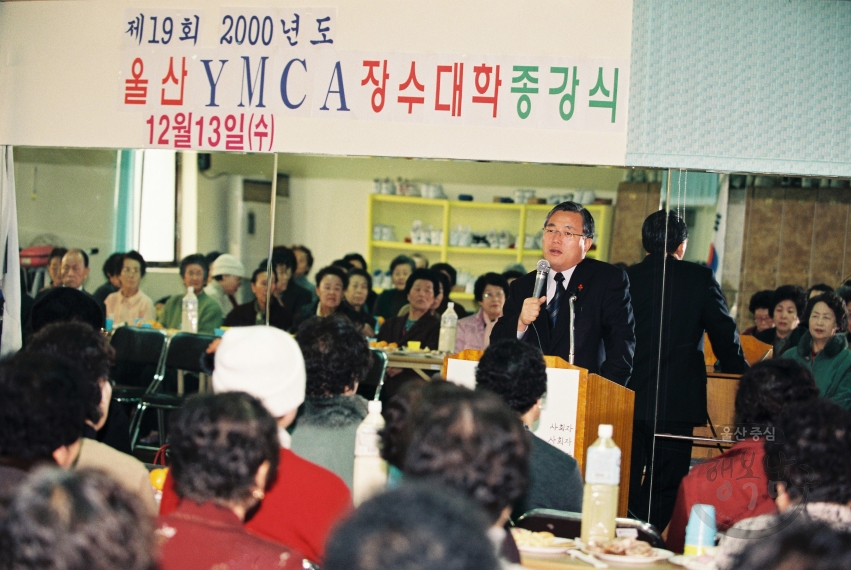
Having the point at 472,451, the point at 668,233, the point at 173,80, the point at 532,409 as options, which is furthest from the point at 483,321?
the point at 472,451

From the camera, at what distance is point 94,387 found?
8.21ft

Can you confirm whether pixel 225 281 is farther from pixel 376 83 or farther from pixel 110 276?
pixel 376 83

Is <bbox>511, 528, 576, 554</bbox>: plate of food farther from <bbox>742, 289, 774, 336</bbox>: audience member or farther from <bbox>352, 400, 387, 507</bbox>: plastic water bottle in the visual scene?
<bbox>742, 289, 774, 336</bbox>: audience member

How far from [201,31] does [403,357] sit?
2501 millimetres

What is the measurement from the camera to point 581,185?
9719 millimetres

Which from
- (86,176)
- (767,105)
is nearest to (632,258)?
(767,105)

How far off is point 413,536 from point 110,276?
5.68 meters

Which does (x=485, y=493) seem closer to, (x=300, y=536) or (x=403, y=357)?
(x=300, y=536)

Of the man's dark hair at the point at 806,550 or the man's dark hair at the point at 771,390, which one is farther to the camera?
the man's dark hair at the point at 771,390

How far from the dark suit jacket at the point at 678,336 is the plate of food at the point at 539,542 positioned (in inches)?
90.1

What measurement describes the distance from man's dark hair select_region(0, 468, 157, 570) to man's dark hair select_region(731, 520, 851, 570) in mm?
761

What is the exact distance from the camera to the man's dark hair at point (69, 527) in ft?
3.68

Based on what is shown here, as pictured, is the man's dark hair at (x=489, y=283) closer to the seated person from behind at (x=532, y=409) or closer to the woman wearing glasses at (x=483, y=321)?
the woman wearing glasses at (x=483, y=321)

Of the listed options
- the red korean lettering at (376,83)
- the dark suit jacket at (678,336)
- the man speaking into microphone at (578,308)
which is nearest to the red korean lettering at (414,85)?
the red korean lettering at (376,83)
